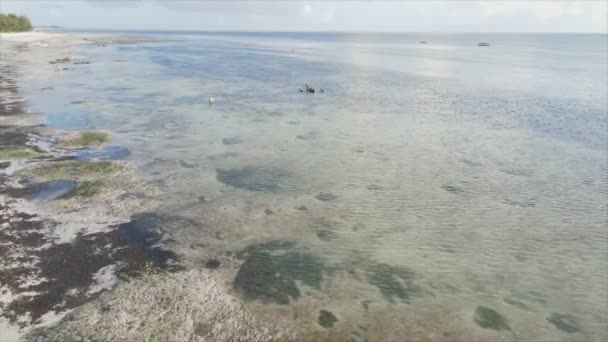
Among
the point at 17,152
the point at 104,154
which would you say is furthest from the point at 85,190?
the point at 17,152

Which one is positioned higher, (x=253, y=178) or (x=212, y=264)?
(x=253, y=178)

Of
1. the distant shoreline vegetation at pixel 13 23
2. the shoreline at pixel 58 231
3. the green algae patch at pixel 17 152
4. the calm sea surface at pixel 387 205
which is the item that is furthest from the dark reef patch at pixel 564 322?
the distant shoreline vegetation at pixel 13 23

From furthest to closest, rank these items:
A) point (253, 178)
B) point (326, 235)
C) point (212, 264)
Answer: point (253, 178) < point (326, 235) < point (212, 264)

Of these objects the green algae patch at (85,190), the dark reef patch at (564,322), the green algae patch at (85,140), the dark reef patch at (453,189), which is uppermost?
the dark reef patch at (453,189)

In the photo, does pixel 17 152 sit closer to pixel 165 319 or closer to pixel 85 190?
pixel 85 190

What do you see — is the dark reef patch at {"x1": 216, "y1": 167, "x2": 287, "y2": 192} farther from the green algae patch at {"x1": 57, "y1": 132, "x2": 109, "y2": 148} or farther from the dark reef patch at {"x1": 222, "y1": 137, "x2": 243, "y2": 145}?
the green algae patch at {"x1": 57, "y1": 132, "x2": 109, "y2": 148}

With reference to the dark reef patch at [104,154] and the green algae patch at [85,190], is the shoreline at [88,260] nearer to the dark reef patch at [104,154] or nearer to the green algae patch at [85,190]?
the green algae patch at [85,190]
